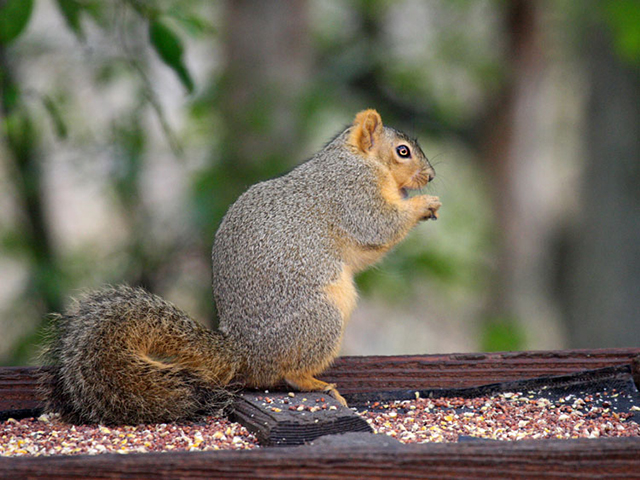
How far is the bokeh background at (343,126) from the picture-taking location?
409 cm

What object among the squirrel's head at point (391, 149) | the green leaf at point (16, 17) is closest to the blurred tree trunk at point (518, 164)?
the squirrel's head at point (391, 149)

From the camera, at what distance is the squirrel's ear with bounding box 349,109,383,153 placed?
2760mm

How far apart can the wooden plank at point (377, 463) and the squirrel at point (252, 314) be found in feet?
2.27

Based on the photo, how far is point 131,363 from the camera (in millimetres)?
2133

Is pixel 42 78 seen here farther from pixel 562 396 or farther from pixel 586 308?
pixel 586 308

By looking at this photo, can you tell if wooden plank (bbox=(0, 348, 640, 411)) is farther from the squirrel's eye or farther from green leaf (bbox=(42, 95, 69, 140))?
green leaf (bbox=(42, 95, 69, 140))

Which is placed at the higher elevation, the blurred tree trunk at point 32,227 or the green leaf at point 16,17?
the blurred tree trunk at point 32,227

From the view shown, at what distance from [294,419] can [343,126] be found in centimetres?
144

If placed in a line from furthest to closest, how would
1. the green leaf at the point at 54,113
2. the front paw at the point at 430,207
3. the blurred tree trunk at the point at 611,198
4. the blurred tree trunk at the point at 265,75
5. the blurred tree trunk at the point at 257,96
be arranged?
1. the blurred tree trunk at the point at 611,198
2. the blurred tree trunk at the point at 265,75
3. the blurred tree trunk at the point at 257,96
4. the front paw at the point at 430,207
5. the green leaf at the point at 54,113

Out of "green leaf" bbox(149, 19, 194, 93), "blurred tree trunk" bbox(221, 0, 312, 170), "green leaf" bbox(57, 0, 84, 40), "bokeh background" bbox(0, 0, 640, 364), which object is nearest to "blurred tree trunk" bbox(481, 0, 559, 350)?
"bokeh background" bbox(0, 0, 640, 364)

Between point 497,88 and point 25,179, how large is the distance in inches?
166

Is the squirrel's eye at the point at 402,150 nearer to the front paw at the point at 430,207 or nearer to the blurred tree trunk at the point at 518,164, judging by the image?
the front paw at the point at 430,207

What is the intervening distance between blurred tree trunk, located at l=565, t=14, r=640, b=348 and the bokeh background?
0.02m

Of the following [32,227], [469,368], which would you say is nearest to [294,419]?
[469,368]
